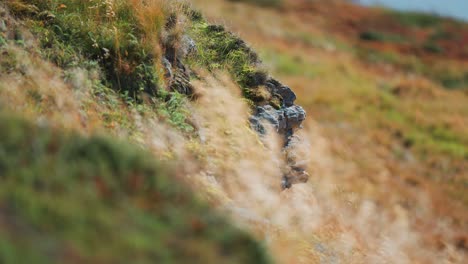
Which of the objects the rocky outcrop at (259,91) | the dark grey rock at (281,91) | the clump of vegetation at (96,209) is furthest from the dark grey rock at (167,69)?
the clump of vegetation at (96,209)

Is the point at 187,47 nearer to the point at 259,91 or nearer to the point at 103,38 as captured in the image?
the point at 259,91

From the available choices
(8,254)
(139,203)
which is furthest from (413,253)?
(8,254)

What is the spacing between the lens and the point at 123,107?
204 inches

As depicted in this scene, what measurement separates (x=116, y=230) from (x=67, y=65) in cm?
313

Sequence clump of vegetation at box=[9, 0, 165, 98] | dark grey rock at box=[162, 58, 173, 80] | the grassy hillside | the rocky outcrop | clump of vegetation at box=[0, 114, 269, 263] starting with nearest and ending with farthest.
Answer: clump of vegetation at box=[0, 114, 269, 263]
the grassy hillside
clump of vegetation at box=[9, 0, 165, 98]
dark grey rock at box=[162, 58, 173, 80]
the rocky outcrop

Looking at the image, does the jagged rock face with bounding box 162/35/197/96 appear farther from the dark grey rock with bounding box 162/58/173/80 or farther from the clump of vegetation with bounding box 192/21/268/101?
the clump of vegetation with bounding box 192/21/268/101

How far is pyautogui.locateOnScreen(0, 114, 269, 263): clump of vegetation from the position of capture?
2180 mm

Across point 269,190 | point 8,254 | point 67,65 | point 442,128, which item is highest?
point 8,254

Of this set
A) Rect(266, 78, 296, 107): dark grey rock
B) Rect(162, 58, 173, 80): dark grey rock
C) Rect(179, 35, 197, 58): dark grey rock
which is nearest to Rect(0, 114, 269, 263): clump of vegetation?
Rect(162, 58, 173, 80): dark grey rock

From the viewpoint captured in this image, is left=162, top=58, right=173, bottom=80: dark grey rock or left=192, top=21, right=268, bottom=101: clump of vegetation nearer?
left=162, top=58, right=173, bottom=80: dark grey rock

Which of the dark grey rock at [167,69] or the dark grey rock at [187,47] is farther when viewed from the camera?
the dark grey rock at [187,47]

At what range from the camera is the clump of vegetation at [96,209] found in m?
2.18

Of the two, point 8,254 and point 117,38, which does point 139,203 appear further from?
point 117,38

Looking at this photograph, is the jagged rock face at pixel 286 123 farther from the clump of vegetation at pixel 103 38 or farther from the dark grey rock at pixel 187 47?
the clump of vegetation at pixel 103 38
